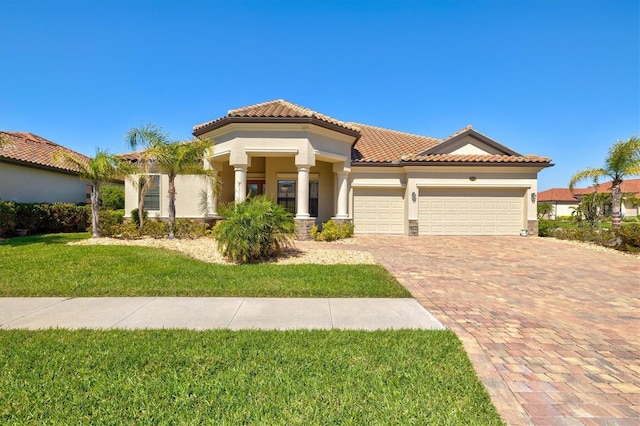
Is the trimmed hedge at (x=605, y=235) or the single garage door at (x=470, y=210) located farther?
the single garage door at (x=470, y=210)

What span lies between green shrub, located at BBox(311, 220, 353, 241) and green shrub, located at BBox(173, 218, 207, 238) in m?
5.07

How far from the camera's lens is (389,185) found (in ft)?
50.5

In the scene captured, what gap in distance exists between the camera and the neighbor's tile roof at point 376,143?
494 inches

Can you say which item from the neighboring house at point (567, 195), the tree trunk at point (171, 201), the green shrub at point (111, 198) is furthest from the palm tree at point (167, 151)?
the neighboring house at point (567, 195)

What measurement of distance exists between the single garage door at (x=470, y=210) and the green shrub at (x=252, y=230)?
949cm

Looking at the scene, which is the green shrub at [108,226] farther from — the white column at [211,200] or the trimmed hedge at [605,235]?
the trimmed hedge at [605,235]

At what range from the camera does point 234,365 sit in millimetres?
3057

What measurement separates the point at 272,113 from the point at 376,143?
851cm

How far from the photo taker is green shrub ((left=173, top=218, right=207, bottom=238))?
12070 millimetres

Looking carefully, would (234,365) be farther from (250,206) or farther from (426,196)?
(426,196)

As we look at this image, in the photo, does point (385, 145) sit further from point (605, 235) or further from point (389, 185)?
point (605, 235)

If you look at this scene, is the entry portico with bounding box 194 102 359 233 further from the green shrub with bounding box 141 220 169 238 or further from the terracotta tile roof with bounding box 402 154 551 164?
the terracotta tile roof with bounding box 402 154 551 164

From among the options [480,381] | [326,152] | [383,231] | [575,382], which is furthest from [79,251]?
[383,231]

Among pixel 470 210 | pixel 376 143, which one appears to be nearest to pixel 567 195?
pixel 470 210
